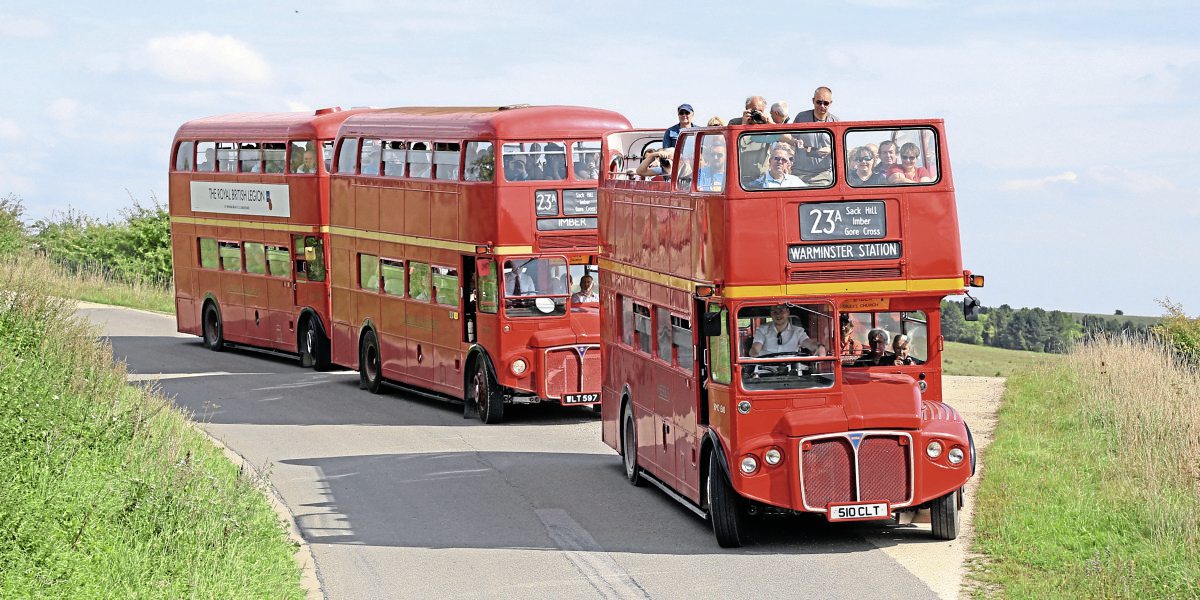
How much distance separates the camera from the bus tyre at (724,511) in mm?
14109

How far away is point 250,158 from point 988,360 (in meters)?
17.0

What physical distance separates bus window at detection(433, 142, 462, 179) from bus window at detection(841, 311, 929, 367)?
9392 millimetres

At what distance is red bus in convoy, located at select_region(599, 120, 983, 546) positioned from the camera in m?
13.7

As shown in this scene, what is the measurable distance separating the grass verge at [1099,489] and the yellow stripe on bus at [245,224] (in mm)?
13339

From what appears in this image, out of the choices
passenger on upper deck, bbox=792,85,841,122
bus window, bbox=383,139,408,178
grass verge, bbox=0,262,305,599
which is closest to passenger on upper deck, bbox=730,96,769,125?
passenger on upper deck, bbox=792,85,841,122

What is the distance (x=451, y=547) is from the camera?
1481cm

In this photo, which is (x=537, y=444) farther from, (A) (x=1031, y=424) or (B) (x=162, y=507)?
(B) (x=162, y=507)

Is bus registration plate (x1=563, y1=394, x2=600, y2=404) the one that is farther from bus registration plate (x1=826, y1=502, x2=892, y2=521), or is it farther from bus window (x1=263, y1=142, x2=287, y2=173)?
bus window (x1=263, y1=142, x2=287, y2=173)

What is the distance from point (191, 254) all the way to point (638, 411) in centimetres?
1954

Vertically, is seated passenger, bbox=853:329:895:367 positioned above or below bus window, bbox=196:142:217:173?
below

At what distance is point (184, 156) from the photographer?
34.0 meters

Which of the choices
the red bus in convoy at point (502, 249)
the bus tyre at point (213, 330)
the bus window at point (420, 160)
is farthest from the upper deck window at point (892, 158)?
the bus tyre at point (213, 330)

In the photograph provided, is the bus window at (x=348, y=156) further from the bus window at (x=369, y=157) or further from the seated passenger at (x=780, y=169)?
the seated passenger at (x=780, y=169)

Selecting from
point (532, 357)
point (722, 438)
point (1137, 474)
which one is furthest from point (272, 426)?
point (1137, 474)
